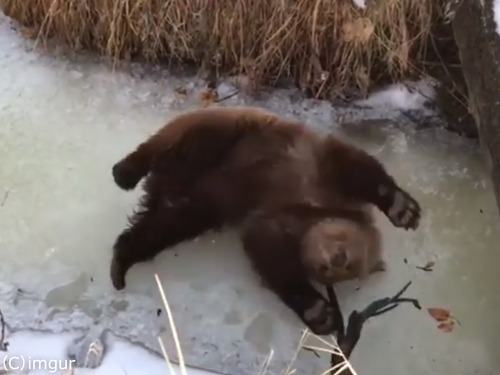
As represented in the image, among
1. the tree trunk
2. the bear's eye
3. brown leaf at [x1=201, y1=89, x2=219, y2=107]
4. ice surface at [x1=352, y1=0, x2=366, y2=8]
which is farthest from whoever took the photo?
brown leaf at [x1=201, y1=89, x2=219, y2=107]

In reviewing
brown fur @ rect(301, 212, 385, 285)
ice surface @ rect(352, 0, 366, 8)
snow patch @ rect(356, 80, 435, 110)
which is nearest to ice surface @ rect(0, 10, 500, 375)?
snow patch @ rect(356, 80, 435, 110)

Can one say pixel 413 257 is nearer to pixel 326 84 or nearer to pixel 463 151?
pixel 463 151

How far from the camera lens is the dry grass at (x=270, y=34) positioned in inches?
92.7

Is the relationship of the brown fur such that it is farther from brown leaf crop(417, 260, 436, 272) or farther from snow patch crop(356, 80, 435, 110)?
snow patch crop(356, 80, 435, 110)

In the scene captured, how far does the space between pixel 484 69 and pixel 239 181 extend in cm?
65

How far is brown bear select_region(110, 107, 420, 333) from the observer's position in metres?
2.03

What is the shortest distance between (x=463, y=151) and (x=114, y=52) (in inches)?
43.4

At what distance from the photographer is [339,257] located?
1.94 meters

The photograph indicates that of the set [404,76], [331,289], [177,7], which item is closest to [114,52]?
[177,7]

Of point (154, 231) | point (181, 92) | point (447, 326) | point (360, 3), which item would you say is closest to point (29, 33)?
point (181, 92)

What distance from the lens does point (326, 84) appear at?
8.04ft

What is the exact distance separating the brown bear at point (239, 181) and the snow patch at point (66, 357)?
0.18 metres

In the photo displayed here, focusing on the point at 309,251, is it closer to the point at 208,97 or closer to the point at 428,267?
the point at 428,267

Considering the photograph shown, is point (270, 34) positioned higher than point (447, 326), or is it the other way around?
point (270, 34)
